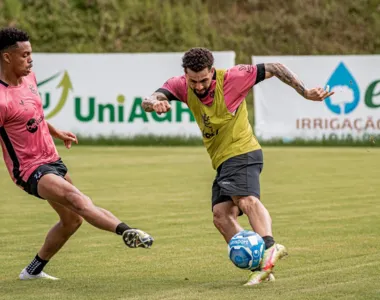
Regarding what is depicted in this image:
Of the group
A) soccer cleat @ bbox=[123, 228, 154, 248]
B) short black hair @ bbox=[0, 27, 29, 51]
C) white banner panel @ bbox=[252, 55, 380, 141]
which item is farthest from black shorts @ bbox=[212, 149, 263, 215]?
white banner panel @ bbox=[252, 55, 380, 141]

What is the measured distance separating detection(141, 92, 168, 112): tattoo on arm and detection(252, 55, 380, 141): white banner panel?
17744 millimetres

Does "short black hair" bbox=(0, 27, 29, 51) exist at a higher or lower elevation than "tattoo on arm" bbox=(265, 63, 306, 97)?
higher

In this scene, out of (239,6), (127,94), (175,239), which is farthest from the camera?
(239,6)

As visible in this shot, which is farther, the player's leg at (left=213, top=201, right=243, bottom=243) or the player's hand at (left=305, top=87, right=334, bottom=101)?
the player's leg at (left=213, top=201, right=243, bottom=243)

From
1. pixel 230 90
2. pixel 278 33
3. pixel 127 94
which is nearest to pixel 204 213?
pixel 230 90

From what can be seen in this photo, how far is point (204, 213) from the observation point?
1498 cm

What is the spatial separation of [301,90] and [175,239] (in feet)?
10.7

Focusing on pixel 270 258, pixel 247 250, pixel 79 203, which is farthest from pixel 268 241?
pixel 79 203

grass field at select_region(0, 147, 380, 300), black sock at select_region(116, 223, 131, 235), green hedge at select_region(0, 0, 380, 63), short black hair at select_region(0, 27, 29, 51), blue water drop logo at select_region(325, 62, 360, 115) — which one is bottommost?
green hedge at select_region(0, 0, 380, 63)

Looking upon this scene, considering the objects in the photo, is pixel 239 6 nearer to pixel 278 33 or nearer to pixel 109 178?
pixel 278 33

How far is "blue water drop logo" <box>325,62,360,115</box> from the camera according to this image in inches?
1071

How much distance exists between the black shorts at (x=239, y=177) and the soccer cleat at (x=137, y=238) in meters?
1.22

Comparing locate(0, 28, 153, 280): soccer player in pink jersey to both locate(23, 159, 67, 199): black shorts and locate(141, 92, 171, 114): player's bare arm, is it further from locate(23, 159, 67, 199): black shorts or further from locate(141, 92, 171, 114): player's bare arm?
locate(141, 92, 171, 114): player's bare arm

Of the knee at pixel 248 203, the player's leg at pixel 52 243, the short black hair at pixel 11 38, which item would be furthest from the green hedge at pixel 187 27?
the knee at pixel 248 203
